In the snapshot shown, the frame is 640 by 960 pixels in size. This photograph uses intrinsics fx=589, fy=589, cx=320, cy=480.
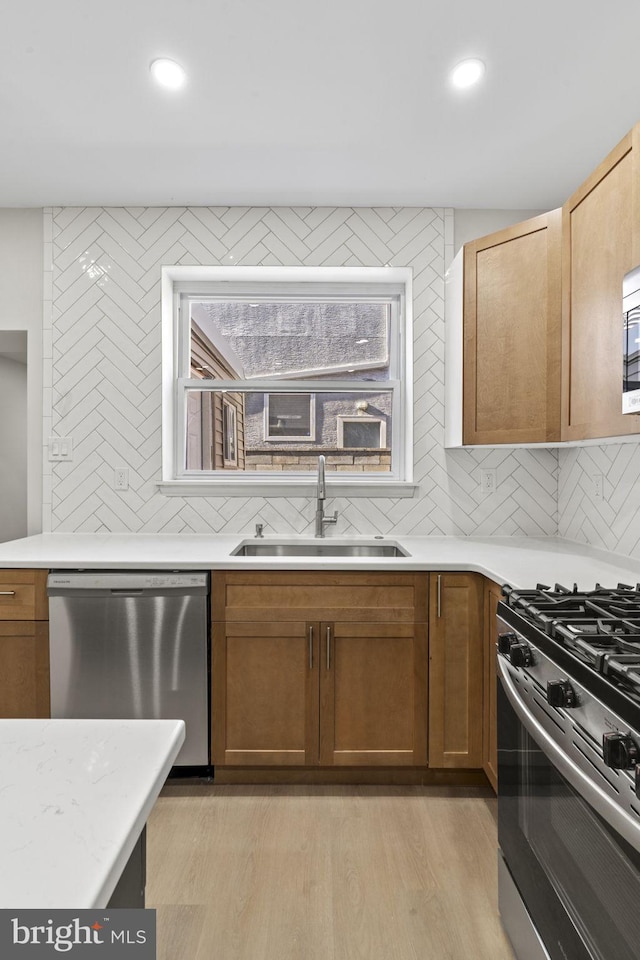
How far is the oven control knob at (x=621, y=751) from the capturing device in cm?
91

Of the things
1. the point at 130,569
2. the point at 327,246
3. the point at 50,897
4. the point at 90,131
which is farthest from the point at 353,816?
the point at 90,131

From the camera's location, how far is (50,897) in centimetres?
51

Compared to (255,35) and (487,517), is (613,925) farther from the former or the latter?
(255,35)

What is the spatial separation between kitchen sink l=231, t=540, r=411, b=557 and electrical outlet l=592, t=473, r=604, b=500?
90 centimetres

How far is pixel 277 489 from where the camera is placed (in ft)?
9.83

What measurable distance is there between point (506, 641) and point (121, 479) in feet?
7.03

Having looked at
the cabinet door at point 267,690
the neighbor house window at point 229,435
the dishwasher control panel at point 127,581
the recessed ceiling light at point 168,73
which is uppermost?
the recessed ceiling light at point 168,73

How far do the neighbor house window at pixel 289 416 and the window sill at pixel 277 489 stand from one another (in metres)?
0.32

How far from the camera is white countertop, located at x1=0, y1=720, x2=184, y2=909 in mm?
524

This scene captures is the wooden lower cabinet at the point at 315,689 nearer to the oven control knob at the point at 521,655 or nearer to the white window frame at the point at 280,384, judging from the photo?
the white window frame at the point at 280,384

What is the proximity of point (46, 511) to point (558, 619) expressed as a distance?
2.55m

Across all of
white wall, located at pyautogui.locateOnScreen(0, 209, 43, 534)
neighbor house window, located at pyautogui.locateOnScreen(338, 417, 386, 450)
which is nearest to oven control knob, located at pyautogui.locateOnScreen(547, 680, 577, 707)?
neighbor house window, located at pyautogui.locateOnScreen(338, 417, 386, 450)

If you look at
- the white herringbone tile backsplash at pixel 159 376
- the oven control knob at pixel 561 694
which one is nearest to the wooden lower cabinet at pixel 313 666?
the white herringbone tile backsplash at pixel 159 376

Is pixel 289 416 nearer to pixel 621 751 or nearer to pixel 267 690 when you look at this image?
pixel 267 690
